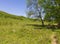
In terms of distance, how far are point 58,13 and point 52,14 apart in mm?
1494

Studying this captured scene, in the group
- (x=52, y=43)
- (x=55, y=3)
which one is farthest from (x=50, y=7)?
(x=52, y=43)

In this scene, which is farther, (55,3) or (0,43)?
(55,3)

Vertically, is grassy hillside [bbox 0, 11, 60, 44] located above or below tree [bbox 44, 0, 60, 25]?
below

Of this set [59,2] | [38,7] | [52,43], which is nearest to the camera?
[52,43]

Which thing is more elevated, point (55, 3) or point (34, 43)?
point (55, 3)

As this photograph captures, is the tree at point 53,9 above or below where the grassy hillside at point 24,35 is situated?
above

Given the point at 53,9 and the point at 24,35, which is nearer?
the point at 24,35

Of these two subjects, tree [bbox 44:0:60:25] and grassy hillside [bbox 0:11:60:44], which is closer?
grassy hillside [bbox 0:11:60:44]

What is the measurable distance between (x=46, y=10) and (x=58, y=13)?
11.3ft

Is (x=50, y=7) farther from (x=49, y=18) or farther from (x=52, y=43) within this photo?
(x=52, y=43)

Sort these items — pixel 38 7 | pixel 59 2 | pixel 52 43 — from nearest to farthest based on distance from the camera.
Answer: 1. pixel 52 43
2. pixel 59 2
3. pixel 38 7

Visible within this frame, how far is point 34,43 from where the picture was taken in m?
20.0

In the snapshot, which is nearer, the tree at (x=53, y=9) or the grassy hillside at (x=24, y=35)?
the grassy hillside at (x=24, y=35)

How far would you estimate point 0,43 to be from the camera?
20.0m
